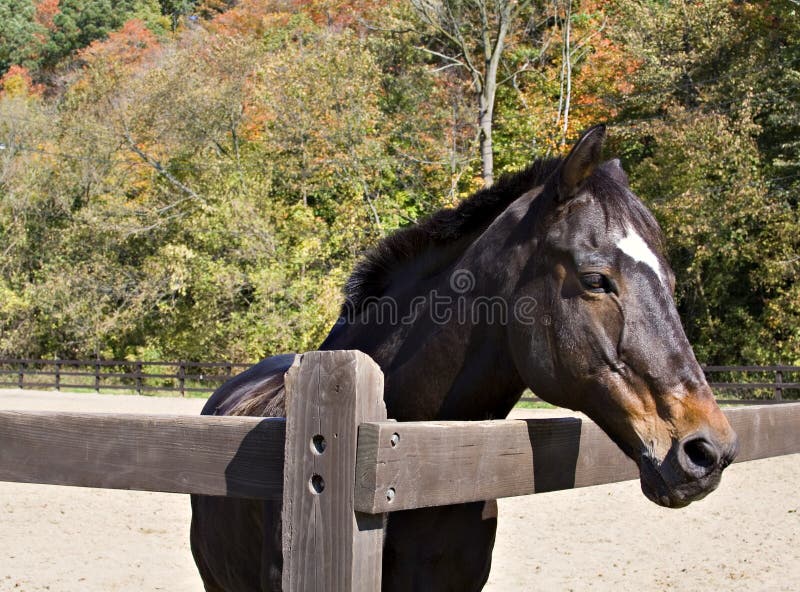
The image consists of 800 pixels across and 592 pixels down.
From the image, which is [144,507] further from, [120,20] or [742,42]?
[120,20]

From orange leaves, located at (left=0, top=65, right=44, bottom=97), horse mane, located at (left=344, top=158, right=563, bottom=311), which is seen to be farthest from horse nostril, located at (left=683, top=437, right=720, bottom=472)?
orange leaves, located at (left=0, top=65, right=44, bottom=97)

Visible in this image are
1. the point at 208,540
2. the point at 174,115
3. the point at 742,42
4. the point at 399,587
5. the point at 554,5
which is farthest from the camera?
the point at 174,115

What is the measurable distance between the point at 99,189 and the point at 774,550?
90.7ft

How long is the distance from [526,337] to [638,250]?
40 centimetres

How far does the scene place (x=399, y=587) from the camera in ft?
8.00

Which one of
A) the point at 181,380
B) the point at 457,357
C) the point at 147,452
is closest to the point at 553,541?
the point at 457,357

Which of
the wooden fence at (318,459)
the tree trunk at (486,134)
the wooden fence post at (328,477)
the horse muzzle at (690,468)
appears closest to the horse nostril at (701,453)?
Result: the horse muzzle at (690,468)

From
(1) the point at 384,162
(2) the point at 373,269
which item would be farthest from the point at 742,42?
(2) the point at 373,269

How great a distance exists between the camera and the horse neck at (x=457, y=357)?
2580 millimetres

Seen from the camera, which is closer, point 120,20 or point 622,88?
point 622,88

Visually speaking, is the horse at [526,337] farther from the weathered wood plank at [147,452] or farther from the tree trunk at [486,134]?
the tree trunk at [486,134]

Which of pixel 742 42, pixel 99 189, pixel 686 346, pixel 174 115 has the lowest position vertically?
pixel 686 346

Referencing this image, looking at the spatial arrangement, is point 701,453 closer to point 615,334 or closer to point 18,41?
point 615,334

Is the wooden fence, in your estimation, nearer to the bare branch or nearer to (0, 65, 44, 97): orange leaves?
the bare branch
